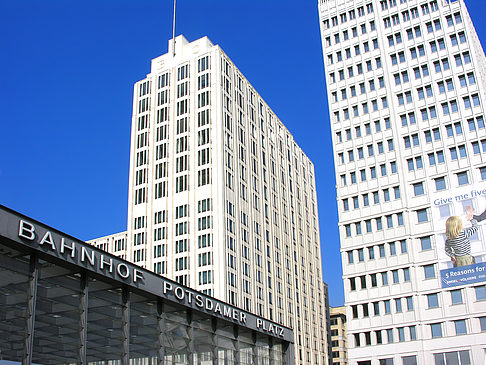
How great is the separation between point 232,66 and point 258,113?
13472 millimetres

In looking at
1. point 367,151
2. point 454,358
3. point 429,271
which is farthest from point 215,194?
point 454,358

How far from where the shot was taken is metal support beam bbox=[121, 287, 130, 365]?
98.9 feet

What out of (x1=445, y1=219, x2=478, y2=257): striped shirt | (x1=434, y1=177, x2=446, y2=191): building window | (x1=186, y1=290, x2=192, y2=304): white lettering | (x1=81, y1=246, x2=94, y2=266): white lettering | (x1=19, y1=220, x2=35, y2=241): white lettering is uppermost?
(x1=434, y1=177, x2=446, y2=191): building window

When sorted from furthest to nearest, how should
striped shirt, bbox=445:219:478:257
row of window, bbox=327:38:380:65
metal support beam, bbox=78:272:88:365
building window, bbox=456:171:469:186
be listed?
row of window, bbox=327:38:380:65, building window, bbox=456:171:469:186, striped shirt, bbox=445:219:478:257, metal support beam, bbox=78:272:88:365

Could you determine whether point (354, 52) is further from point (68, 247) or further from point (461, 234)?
point (68, 247)

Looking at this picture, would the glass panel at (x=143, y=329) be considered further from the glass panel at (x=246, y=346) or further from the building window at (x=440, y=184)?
the building window at (x=440, y=184)

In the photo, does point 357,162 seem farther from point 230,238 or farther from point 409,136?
point 230,238

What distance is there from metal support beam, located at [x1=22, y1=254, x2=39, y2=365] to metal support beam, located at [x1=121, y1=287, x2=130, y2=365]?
6018 millimetres

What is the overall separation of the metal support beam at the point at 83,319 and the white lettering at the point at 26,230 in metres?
4.19

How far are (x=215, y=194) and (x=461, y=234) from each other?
4418 cm

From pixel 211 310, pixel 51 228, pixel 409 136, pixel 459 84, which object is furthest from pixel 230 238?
pixel 51 228

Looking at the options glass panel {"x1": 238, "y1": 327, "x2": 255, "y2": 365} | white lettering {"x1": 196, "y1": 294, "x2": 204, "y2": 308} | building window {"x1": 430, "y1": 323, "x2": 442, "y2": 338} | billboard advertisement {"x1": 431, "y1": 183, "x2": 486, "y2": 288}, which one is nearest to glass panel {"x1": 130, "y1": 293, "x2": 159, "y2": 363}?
white lettering {"x1": 196, "y1": 294, "x2": 204, "y2": 308}

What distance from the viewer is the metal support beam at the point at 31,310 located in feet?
79.7

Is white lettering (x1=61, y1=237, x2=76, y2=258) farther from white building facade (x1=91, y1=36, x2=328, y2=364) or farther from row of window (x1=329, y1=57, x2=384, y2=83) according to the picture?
row of window (x1=329, y1=57, x2=384, y2=83)
